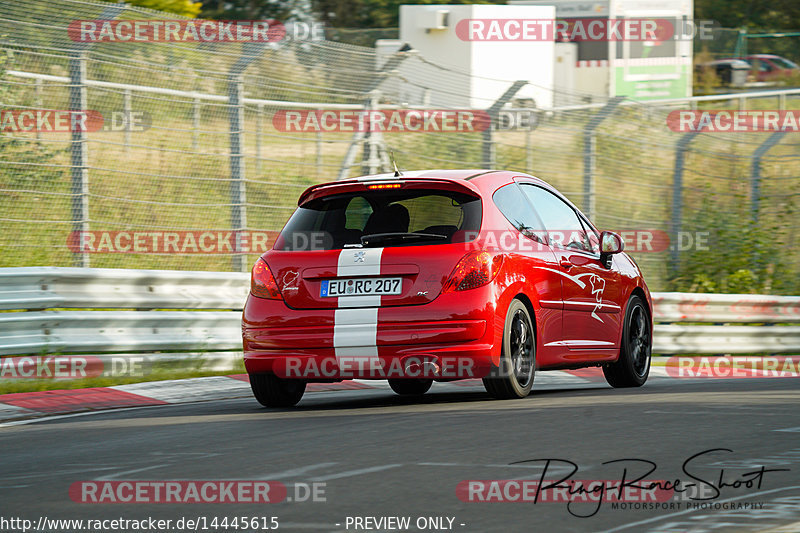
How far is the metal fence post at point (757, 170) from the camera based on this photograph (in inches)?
696

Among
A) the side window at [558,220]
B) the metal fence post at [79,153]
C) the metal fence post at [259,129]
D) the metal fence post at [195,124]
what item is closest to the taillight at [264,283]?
the side window at [558,220]

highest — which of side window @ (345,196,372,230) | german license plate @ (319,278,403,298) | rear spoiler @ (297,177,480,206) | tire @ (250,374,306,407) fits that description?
rear spoiler @ (297,177,480,206)

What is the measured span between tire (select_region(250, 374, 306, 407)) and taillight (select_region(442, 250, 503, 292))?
1481 mm

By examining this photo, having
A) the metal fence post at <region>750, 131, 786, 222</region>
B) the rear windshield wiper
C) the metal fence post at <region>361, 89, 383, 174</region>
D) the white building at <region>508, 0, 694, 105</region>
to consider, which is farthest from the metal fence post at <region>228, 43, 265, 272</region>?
the white building at <region>508, 0, 694, 105</region>

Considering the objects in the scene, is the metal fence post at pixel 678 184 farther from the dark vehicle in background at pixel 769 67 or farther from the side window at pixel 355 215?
the dark vehicle in background at pixel 769 67

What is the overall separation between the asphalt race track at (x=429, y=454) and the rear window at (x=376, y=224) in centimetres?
108

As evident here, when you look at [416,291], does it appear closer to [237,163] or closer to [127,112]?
[237,163]

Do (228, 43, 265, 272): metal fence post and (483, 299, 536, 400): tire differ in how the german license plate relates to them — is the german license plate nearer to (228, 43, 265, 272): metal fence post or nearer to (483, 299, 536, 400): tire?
(483, 299, 536, 400): tire

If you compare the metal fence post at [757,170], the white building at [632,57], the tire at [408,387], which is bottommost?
the tire at [408,387]

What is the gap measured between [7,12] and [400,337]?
5.86m

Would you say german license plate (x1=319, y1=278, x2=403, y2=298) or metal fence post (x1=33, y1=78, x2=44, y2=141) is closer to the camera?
german license plate (x1=319, y1=278, x2=403, y2=298)

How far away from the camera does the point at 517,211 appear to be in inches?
358

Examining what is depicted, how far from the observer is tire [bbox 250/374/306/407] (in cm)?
892

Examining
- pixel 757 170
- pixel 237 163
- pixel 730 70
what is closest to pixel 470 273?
pixel 237 163
